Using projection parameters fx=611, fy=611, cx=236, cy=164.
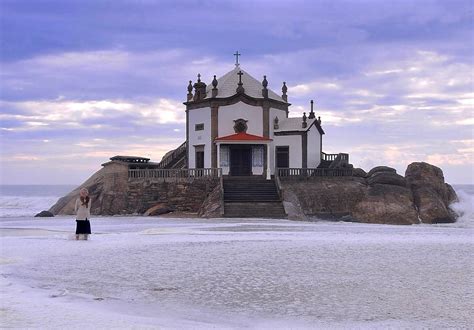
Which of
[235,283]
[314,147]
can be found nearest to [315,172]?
[314,147]

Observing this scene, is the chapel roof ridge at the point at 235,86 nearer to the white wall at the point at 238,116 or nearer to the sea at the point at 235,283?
the white wall at the point at 238,116

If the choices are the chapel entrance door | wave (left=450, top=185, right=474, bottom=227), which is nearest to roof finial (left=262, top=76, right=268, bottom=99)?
the chapel entrance door

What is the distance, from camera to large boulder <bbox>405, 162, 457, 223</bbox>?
36.3 meters

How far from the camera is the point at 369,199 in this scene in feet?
119

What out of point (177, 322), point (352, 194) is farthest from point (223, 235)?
point (352, 194)

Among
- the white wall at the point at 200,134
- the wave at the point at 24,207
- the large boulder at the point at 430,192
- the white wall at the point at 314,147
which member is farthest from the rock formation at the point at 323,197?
the wave at the point at 24,207

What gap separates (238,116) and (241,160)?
302 cm

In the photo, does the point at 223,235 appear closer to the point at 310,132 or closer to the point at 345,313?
the point at 345,313

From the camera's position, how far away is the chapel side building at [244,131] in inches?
1558

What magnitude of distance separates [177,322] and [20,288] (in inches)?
143

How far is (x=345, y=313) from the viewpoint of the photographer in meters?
9.47

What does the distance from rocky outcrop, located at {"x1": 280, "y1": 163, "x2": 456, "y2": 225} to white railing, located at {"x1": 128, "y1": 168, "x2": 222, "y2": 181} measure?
443 cm

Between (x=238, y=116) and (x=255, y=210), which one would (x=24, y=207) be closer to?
(x=238, y=116)

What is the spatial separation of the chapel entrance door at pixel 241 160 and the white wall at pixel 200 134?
5.67ft
